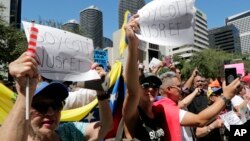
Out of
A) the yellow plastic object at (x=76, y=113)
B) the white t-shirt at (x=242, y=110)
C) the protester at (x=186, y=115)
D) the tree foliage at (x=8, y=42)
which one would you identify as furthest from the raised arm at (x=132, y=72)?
the tree foliage at (x=8, y=42)

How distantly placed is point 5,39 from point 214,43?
6277 inches

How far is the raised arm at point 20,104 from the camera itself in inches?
67.1

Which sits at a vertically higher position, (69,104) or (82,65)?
(82,65)

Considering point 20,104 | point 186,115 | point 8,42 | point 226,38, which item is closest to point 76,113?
point 186,115

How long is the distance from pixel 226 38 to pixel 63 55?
169900 millimetres

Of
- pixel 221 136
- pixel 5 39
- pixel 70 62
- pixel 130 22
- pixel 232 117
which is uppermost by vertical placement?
pixel 5 39

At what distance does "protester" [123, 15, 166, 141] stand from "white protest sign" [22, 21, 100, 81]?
1.08ft

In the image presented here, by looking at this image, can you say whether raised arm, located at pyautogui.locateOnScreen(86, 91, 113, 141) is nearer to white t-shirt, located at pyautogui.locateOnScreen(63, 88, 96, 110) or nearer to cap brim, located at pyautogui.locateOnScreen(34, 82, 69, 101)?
cap brim, located at pyautogui.locateOnScreen(34, 82, 69, 101)

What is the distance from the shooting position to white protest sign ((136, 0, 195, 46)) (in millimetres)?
3008

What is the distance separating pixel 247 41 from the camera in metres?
188

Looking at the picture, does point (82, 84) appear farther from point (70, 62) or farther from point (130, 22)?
point (130, 22)

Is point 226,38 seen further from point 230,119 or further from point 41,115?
point 41,115

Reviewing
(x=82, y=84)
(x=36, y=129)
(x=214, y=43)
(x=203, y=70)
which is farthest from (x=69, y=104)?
(x=214, y=43)

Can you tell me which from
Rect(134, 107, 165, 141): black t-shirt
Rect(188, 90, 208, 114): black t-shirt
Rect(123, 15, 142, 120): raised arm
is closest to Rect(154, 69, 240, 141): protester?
Rect(134, 107, 165, 141): black t-shirt
